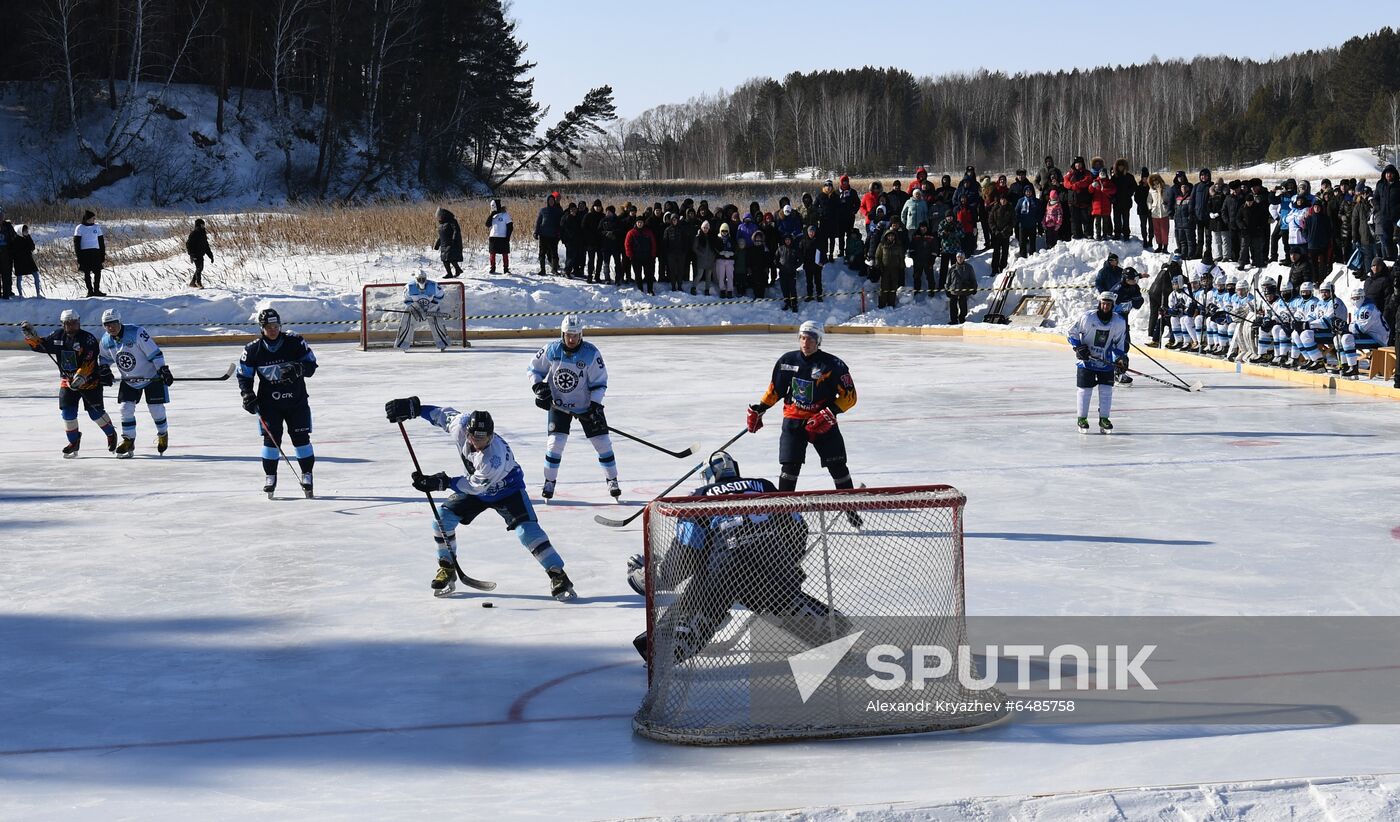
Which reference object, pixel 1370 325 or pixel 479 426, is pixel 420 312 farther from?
pixel 479 426

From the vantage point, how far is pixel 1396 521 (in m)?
9.91

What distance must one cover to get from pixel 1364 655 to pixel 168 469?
9.99 meters

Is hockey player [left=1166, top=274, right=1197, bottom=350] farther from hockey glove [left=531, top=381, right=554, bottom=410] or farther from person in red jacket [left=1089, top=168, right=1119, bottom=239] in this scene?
hockey glove [left=531, top=381, right=554, bottom=410]

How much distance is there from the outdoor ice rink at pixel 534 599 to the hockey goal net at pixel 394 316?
23.6 ft

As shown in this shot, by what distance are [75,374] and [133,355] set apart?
0.56 metres

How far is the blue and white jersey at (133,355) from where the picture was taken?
528 inches

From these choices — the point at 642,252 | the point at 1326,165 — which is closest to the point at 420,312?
the point at 642,252

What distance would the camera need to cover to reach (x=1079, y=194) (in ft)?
83.0

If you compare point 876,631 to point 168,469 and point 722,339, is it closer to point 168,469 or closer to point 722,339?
point 168,469

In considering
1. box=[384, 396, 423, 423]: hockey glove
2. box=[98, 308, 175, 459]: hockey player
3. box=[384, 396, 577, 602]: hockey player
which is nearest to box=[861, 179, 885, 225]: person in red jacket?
box=[98, 308, 175, 459]: hockey player

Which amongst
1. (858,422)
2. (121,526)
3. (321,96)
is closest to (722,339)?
(858,422)

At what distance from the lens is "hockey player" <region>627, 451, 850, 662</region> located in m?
6.30

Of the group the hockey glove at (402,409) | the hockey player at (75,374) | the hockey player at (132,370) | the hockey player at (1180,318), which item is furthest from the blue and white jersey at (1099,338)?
the hockey player at (75,374)

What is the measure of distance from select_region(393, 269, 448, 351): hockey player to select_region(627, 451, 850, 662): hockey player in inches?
707
